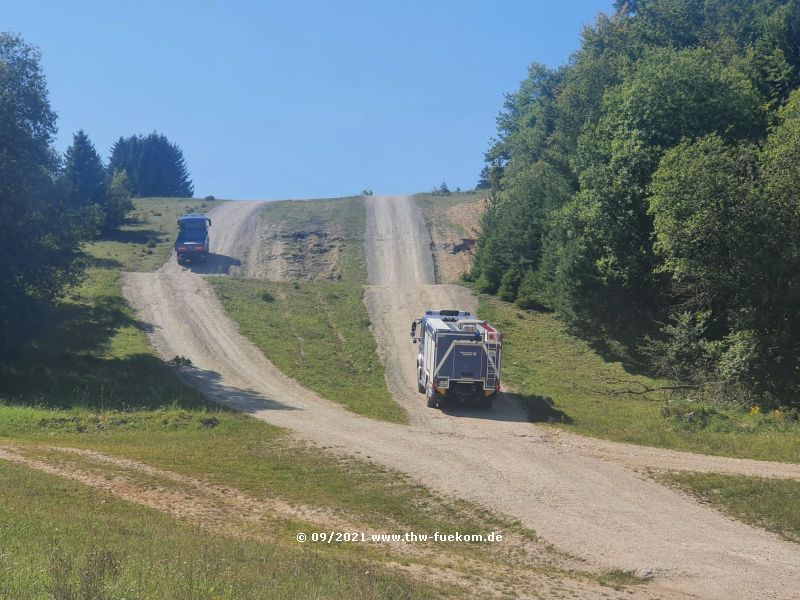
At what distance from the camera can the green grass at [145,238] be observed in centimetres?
6067

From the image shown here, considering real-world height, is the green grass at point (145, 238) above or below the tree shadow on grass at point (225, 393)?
above

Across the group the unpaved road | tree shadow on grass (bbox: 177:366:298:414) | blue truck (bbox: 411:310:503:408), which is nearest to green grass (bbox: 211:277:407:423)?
the unpaved road

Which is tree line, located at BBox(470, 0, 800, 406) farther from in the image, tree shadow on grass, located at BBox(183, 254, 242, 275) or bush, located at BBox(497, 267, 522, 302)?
tree shadow on grass, located at BBox(183, 254, 242, 275)

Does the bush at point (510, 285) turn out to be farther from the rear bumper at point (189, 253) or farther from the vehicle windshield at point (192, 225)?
the vehicle windshield at point (192, 225)

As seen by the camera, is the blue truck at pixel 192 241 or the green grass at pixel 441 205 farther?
the green grass at pixel 441 205

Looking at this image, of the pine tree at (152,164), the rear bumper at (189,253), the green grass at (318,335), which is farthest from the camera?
the pine tree at (152,164)

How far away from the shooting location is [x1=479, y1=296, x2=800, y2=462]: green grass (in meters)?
25.0

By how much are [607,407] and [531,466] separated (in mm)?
10448

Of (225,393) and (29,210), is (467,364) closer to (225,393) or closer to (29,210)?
(225,393)

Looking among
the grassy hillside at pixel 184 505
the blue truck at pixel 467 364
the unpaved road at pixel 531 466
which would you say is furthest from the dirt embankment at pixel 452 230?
the blue truck at pixel 467 364

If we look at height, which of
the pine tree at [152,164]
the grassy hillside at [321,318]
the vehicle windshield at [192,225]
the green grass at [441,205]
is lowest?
the grassy hillside at [321,318]

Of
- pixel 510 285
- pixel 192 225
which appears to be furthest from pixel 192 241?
pixel 510 285

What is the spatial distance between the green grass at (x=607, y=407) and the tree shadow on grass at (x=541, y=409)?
0.04 m

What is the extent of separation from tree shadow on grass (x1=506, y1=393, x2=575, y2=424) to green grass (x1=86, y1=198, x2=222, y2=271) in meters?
32.9
